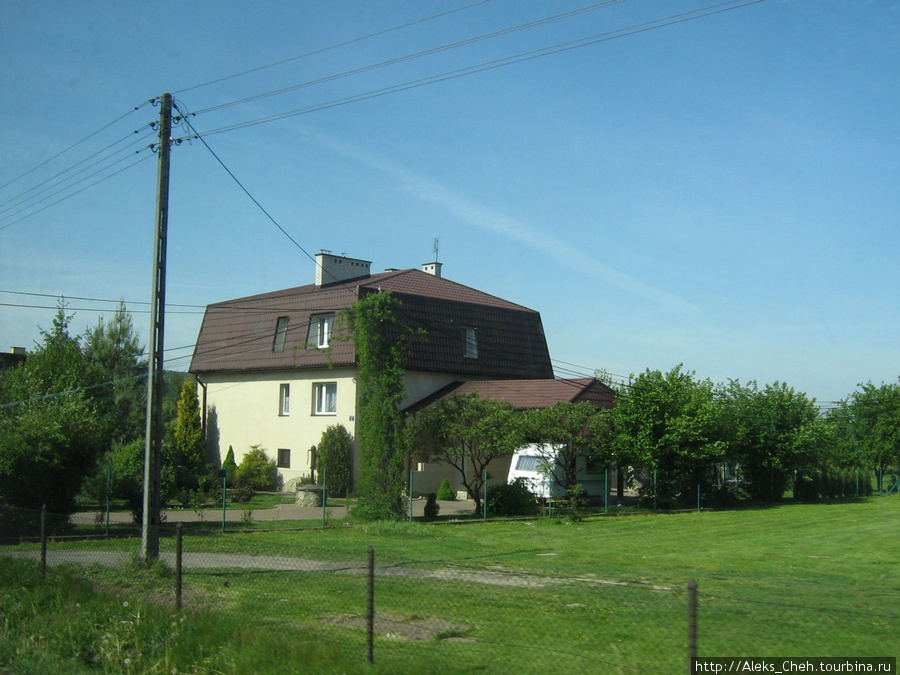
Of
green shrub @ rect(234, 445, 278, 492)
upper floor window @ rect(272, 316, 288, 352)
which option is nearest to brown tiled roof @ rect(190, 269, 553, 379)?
upper floor window @ rect(272, 316, 288, 352)

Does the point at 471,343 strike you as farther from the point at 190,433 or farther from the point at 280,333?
the point at 190,433

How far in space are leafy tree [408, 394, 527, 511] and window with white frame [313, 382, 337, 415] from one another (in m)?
9.48

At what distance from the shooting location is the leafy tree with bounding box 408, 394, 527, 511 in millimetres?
24953

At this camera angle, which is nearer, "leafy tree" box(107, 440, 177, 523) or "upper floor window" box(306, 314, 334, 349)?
"leafy tree" box(107, 440, 177, 523)

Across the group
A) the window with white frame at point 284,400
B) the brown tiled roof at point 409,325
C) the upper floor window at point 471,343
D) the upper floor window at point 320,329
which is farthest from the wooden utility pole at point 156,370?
the upper floor window at point 471,343

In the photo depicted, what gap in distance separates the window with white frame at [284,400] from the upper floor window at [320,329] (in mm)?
2578

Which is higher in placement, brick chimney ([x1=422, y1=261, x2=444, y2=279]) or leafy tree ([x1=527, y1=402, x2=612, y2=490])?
brick chimney ([x1=422, y1=261, x2=444, y2=279])

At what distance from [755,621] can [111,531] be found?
52.6ft

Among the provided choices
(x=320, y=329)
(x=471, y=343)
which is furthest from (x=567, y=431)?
(x=320, y=329)

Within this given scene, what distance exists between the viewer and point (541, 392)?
105ft

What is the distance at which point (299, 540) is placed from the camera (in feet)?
63.0

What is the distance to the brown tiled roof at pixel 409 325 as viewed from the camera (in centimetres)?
3509

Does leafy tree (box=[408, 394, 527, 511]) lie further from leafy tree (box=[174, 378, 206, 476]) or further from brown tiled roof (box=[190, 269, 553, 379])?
leafy tree (box=[174, 378, 206, 476])

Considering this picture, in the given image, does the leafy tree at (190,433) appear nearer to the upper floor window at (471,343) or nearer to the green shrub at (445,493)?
the green shrub at (445,493)
